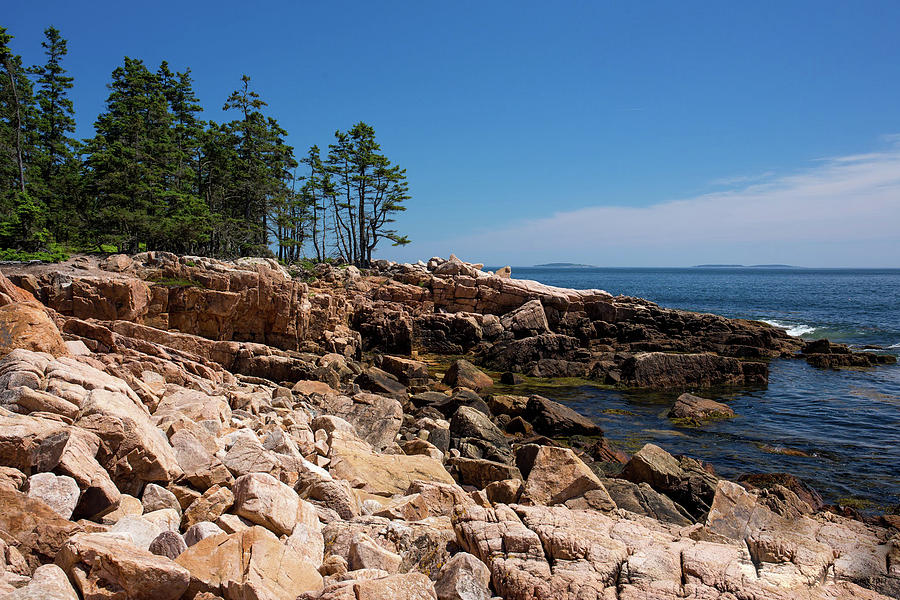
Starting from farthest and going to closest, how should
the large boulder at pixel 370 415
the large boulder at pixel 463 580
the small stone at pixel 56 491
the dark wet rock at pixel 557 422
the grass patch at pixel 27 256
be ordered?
1. the grass patch at pixel 27 256
2. the dark wet rock at pixel 557 422
3. the large boulder at pixel 370 415
4. the large boulder at pixel 463 580
5. the small stone at pixel 56 491

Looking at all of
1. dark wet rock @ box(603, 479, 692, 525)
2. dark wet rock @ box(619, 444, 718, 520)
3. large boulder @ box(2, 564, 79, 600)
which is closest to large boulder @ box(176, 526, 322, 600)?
large boulder @ box(2, 564, 79, 600)

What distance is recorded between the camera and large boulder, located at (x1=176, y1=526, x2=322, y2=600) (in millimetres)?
4242

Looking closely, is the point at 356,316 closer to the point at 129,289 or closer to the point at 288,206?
the point at 129,289

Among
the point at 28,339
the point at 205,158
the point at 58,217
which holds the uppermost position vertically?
the point at 205,158

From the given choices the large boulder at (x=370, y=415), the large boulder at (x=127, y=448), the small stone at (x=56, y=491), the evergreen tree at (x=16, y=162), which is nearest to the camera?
the small stone at (x=56, y=491)

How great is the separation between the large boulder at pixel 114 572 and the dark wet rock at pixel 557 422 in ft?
43.2

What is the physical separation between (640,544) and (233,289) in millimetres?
19060

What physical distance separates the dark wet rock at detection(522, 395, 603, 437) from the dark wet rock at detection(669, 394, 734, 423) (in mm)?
3658

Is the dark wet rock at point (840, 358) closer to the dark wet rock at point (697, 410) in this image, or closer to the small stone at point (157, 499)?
the dark wet rock at point (697, 410)

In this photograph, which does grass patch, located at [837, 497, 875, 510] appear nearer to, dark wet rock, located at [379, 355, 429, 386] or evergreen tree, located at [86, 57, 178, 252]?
dark wet rock, located at [379, 355, 429, 386]

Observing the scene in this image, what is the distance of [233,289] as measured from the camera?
21.4m

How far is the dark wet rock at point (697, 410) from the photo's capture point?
60.2ft

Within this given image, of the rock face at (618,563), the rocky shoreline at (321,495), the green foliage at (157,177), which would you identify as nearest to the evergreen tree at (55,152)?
the green foliage at (157,177)

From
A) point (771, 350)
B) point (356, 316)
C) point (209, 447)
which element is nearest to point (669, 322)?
point (771, 350)
